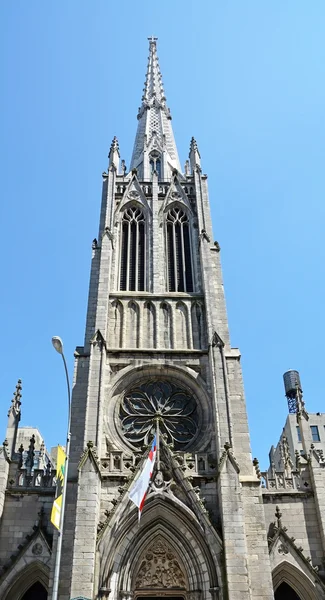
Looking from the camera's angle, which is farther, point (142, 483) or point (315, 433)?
point (315, 433)

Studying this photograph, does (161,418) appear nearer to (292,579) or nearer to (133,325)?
(133,325)

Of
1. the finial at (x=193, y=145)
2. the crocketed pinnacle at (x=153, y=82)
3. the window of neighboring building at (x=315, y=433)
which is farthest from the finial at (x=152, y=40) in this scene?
the window of neighboring building at (x=315, y=433)

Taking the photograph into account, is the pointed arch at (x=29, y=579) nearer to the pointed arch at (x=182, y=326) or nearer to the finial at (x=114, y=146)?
the pointed arch at (x=182, y=326)

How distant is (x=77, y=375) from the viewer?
22.8 m

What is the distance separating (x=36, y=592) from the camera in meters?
19.2

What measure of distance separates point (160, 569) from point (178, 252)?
1641 cm

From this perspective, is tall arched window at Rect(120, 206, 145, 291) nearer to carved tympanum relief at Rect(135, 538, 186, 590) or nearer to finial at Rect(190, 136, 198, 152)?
finial at Rect(190, 136, 198, 152)

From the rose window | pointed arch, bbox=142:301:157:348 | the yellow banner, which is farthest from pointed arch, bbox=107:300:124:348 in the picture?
the yellow banner

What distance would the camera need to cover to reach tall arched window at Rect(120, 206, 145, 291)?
28000 mm

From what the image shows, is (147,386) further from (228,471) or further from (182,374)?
(228,471)

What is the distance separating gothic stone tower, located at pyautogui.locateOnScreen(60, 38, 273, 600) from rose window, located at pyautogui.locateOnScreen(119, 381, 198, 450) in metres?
0.05

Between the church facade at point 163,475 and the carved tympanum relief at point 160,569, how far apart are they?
36 mm

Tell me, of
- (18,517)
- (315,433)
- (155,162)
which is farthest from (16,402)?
(315,433)

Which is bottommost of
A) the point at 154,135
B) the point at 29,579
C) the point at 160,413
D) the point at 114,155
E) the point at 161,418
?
the point at 29,579
